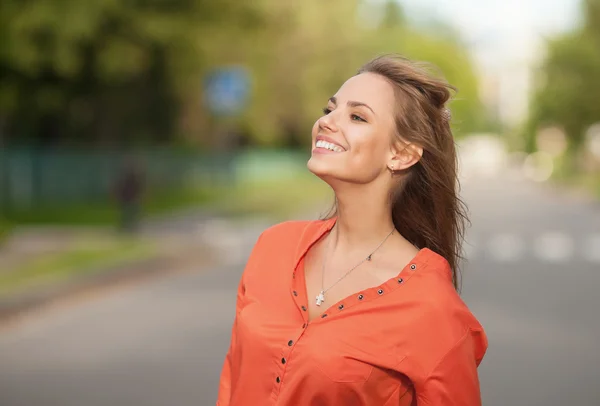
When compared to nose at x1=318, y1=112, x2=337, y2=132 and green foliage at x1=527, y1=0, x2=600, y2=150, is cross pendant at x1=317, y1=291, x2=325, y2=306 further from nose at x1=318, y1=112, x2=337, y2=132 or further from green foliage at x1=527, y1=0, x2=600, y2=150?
green foliage at x1=527, y1=0, x2=600, y2=150

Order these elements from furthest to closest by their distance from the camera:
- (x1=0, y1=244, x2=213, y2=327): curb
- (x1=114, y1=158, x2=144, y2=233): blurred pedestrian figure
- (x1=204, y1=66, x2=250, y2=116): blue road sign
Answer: (x1=204, y1=66, x2=250, y2=116): blue road sign
(x1=114, y1=158, x2=144, y2=233): blurred pedestrian figure
(x1=0, y1=244, x2=213, y2=327): curb

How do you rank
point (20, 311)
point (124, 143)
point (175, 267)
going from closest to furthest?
point (20, 311)
point (175, 267)
point (124, 143)

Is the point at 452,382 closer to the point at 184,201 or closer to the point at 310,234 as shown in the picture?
the point at 310,234

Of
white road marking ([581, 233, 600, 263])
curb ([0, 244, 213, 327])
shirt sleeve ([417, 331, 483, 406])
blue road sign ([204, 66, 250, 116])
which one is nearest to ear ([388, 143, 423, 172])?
shirt sleeve ([417, 331, 483, 406])

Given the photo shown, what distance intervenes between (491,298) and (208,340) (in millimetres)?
4192

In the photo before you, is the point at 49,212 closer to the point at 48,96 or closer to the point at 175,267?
the point at 48,96

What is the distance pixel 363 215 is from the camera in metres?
2.85

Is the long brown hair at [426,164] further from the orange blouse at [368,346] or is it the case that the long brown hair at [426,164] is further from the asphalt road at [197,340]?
the asphalt road at [197,340]

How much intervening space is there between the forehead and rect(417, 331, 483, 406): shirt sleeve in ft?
2.12

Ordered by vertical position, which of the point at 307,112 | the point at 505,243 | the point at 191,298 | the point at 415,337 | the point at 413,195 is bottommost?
the point at 307,112

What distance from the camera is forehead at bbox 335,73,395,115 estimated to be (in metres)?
2.73

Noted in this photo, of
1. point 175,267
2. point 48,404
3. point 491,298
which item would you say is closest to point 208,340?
point 48,404

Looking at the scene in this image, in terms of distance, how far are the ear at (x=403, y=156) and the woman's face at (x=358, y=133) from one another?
2cm

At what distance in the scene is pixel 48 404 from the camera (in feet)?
23.7
